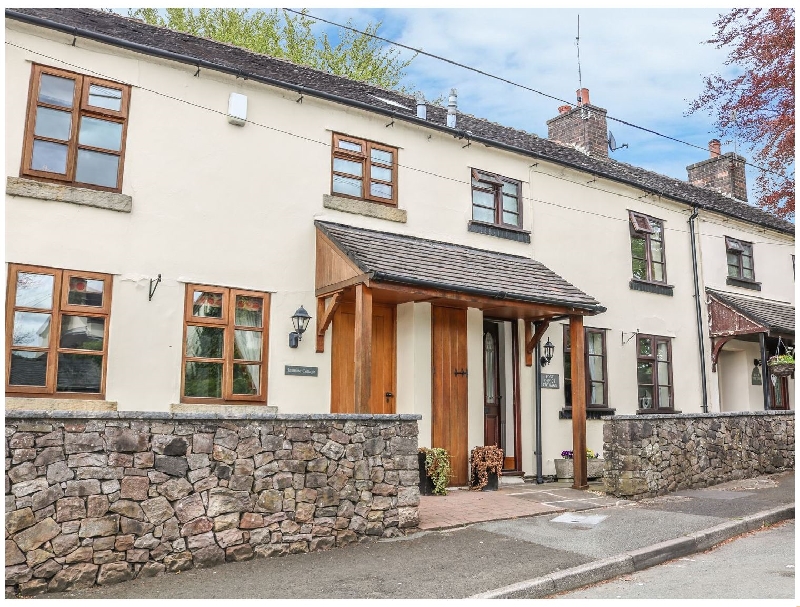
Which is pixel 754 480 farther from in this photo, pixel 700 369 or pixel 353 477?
pixel 353 477

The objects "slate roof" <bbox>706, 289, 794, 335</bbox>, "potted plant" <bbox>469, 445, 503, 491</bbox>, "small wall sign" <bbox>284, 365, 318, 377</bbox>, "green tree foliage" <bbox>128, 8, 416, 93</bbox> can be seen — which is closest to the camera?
"small wall sign" <bbox>284, 365, 318, 377</bbox>

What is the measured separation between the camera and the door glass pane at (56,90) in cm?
877

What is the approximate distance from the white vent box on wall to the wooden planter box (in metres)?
8.08

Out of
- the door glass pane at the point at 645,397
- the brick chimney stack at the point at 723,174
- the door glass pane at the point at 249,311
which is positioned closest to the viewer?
the door glass pane at the point at 249,311

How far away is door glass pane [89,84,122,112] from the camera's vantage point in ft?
29.9

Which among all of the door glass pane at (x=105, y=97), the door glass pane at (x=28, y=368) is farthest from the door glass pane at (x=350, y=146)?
the door glass pane at (x=28, y=368)

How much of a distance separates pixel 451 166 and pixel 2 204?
719 centimetres

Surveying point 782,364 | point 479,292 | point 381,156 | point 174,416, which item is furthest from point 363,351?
point 782,364

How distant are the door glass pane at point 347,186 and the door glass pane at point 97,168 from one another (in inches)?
132

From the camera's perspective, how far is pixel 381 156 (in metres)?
11.6

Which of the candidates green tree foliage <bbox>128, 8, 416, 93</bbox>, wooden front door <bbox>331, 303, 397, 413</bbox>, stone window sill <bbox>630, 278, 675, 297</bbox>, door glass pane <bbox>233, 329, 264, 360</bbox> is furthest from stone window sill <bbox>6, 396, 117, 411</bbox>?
green tree foliage <bbox>128, 8, 416, 93</bbox>

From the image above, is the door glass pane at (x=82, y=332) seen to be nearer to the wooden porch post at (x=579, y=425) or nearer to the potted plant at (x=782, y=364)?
the wooden porch post at (x=579, y=425)

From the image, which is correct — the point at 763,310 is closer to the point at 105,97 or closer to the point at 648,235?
the point at 648,235

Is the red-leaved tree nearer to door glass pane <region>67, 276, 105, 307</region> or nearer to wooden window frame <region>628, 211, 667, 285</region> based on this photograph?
wooden window frame <region>628, 211, 667, 285</region>
